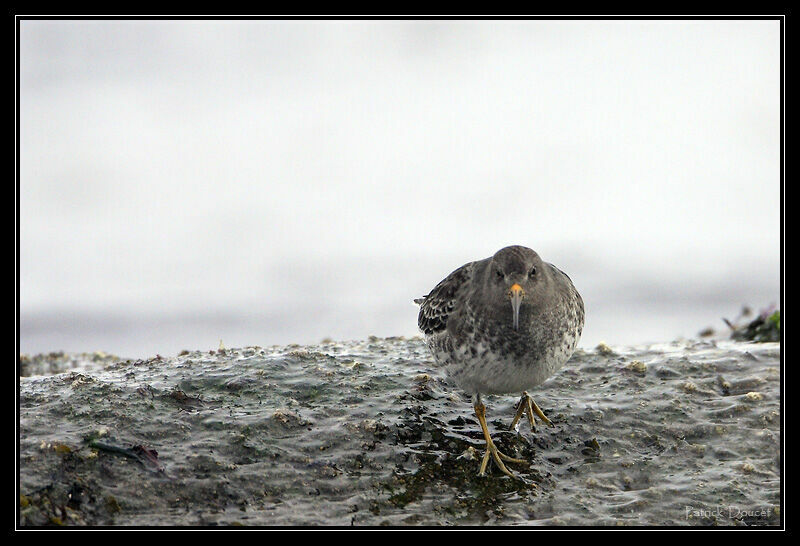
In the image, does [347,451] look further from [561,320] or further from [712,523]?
[712,523]

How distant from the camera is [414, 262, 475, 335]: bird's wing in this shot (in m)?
6.70

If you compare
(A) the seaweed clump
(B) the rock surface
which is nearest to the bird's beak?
(B) the rock surface

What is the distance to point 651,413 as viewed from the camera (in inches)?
261

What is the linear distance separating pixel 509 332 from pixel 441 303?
1046 mm

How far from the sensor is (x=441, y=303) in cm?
688

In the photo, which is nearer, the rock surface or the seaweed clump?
the rock surface

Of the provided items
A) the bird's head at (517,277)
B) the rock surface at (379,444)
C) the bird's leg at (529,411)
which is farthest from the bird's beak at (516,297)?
the rock surface at (379,444)

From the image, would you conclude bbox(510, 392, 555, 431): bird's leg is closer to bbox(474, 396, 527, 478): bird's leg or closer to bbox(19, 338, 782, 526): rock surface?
bbox(19, 338, 782, 526): rock surface

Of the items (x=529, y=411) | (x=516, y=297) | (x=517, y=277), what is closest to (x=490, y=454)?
(x=529, y=411)

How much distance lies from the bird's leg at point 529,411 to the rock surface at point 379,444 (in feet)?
0.30

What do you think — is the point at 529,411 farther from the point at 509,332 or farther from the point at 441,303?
the point at 441,303

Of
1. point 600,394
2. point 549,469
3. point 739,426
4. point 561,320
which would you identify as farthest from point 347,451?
point 739,426

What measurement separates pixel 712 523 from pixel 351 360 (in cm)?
384

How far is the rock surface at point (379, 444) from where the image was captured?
5117 mm
